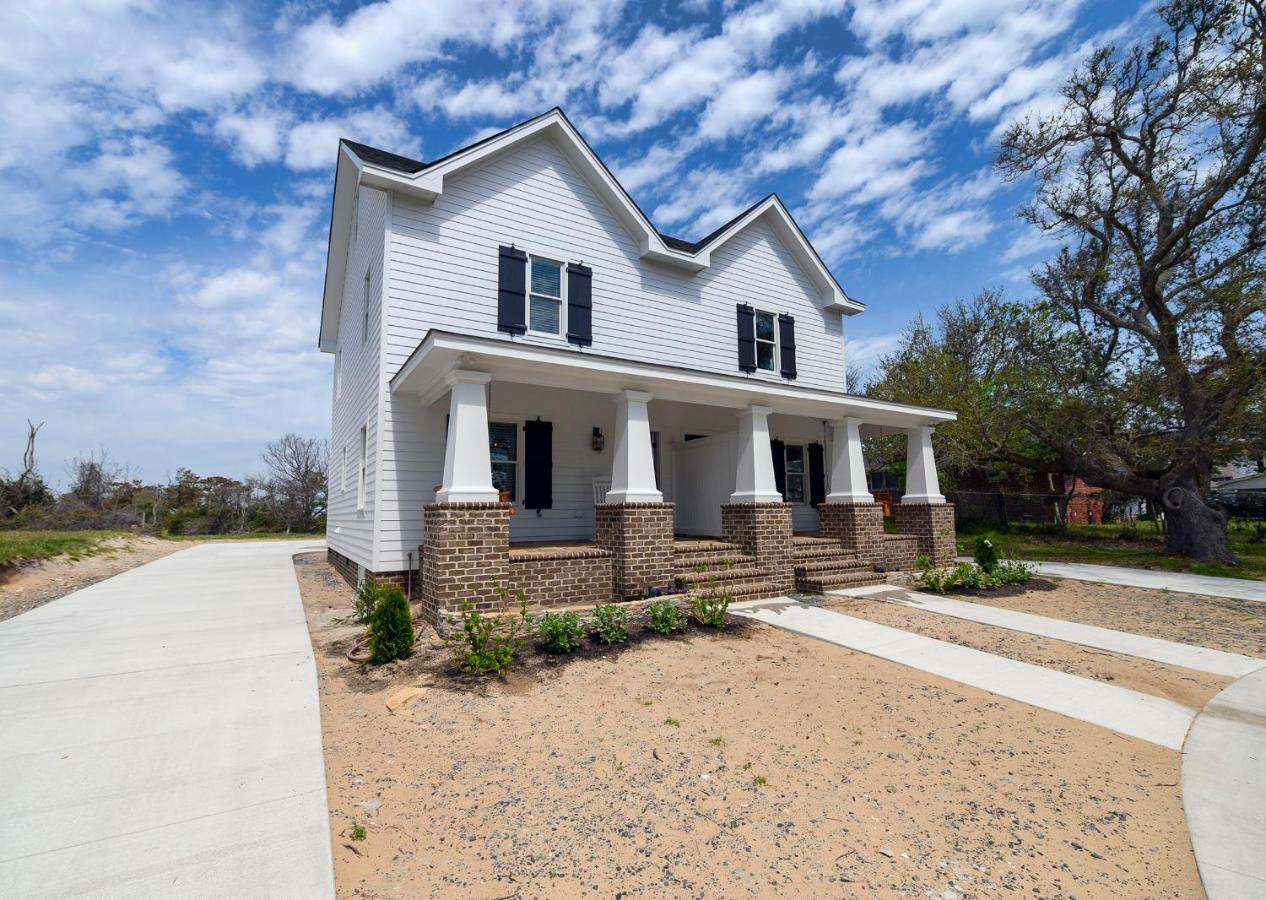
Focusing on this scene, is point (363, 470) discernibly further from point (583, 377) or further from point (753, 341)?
point (753, 341)

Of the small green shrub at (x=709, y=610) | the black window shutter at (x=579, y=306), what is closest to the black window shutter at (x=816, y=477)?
the black window shutter at (x=579, y=306)

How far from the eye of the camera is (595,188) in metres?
10.7

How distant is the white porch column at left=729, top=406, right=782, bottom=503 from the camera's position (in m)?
9.07

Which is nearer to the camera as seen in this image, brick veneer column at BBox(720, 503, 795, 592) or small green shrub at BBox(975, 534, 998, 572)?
brick veneer column at BBox(720, 503, 795, 592)

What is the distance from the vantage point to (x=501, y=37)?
7512 mm

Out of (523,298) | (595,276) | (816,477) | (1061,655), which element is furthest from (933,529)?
(523,298)

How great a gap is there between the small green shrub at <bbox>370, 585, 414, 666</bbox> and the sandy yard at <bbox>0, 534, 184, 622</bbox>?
6263 mm

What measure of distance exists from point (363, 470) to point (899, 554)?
32.9ft

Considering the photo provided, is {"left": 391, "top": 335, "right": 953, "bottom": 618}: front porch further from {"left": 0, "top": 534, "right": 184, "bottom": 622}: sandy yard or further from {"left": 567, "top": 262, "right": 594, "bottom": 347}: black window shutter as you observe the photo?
{"left": 0, "top": 534, "right": 184, "bottom": 622}: sandy yard

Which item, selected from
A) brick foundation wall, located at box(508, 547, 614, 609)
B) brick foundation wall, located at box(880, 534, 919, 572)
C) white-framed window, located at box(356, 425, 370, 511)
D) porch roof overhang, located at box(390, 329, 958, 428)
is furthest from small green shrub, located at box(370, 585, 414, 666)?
brick foundation wall, located at box(880, 534, 919, 572)

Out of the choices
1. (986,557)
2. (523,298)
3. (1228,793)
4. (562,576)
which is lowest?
(1228,793)

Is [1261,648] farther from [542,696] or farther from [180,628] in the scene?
[180,628]

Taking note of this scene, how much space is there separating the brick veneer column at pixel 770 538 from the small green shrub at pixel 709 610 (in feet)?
6.81

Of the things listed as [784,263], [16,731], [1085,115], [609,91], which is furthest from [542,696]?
[1085,115]
